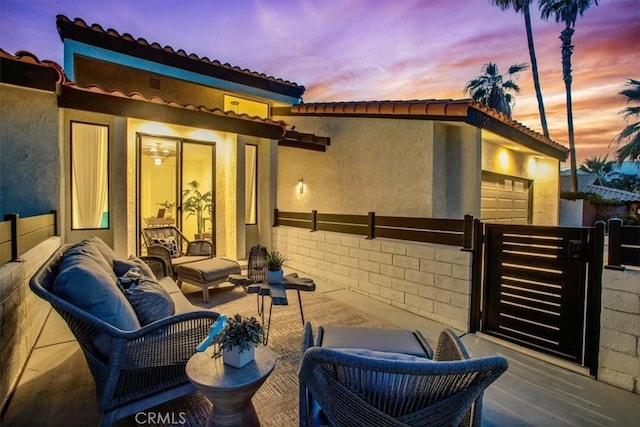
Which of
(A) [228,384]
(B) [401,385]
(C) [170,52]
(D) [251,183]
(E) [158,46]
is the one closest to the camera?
(B) [401,385]

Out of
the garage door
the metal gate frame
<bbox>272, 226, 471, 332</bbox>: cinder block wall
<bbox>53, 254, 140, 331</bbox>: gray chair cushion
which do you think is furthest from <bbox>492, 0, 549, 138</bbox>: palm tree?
<bbox>53, 254, 140, 331</bbox>: gray chair cushion

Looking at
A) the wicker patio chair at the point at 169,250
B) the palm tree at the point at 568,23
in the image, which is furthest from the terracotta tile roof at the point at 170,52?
the palm tree at the point at 568,23

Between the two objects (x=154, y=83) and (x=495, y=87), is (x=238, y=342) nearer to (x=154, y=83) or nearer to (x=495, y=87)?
(x=154, y=83)

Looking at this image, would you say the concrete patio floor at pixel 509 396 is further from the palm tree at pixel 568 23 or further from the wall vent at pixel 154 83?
A: the palm tree at pixel 568 23

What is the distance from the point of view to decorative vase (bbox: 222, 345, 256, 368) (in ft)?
5.92

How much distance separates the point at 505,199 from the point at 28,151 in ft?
30.4

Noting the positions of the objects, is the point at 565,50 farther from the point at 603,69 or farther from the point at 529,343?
the point at 529,343

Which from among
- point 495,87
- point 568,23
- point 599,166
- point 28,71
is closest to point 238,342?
point 28,71

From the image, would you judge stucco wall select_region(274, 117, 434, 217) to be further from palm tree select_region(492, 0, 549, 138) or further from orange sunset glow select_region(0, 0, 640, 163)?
palm tree select_region(492, 0, 549, 138)

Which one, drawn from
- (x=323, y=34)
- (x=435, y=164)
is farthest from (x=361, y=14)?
(x=435, y=164)

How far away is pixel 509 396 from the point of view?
2523 millimetres

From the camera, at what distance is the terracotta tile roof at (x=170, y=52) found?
6012mm

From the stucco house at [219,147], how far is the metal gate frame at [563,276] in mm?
1789

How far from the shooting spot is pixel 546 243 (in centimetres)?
324
